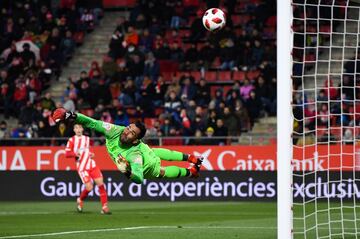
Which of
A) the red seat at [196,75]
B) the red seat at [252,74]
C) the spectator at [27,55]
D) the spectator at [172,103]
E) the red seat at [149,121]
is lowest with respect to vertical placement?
the red seat at [149,121]

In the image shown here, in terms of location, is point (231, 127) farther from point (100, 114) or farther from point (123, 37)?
point (123, 37)

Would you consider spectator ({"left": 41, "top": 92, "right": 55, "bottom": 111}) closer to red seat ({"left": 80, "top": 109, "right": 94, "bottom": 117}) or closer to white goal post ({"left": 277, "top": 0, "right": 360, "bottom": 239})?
red seat ({"left": 80, "top": 109, "right": 94, "bottom": 117})

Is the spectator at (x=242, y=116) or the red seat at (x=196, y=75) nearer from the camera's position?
the spectator at (x=242, y=116)

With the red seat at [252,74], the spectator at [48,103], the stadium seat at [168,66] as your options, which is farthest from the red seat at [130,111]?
the red seat at [252,74]

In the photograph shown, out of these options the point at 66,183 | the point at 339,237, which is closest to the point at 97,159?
the point at 66,183

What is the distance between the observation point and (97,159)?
25.2 m

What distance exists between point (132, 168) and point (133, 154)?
1.01 feet

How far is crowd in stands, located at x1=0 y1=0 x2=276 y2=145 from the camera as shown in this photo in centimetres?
2556

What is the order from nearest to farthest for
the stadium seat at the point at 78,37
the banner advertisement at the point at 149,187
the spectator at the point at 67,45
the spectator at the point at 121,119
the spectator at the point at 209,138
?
the banner advertisement at the point at 149,187, the spectator at the point at 209,138, the spectator at the point at 121,119, the spectator at the point at 67,45, the stadium seat at the point at 78,37

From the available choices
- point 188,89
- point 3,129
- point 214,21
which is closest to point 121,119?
point 188,89

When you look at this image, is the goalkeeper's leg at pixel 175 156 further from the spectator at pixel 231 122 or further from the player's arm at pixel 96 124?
the spectator at pixel 231 122

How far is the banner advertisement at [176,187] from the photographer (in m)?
22.6

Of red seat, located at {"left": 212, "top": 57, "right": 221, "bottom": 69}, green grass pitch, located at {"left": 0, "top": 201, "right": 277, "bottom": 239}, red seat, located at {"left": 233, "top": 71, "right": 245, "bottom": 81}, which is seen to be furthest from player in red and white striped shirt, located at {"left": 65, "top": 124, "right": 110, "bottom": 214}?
red seat, located at {"left": 212, "top": 57, "right": 221, "bottom": 69}

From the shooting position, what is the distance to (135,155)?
15500 millimetres
